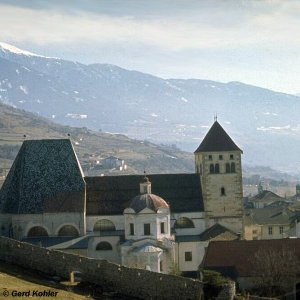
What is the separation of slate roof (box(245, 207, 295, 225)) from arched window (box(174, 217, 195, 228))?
913 inches

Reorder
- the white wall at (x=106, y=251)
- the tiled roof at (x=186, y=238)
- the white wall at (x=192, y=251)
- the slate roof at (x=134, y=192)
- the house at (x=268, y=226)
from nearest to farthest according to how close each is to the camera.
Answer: the white wall at (x=106, y=251) → the white wall at (x=192, y=251) → the tiled roof at (x=186, y=238) → the slate roof at (x=134, y=192) → the house at (x=268, y=226)

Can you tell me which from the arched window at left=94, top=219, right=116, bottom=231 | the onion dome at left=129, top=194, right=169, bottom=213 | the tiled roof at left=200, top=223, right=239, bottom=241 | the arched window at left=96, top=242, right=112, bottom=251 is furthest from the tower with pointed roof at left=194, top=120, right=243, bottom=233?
the arched window at left=96, top=242, right=112, bottom=251

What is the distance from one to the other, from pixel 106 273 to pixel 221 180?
3231 centimetres

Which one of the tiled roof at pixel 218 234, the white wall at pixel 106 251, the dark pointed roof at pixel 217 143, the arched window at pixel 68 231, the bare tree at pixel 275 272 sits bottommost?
the bare tree at pixel 275 272

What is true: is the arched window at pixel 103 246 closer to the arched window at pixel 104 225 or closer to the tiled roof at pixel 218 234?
the arched window at pixel 104 225

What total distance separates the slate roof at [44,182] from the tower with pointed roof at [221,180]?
1243cm

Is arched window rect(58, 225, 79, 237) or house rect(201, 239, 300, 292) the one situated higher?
arched window rect(58, 225, 79, 237)

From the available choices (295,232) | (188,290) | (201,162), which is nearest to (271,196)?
(295,232)

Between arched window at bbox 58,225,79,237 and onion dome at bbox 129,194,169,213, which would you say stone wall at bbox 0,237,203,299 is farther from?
arched window at bbox 58,225,79,237

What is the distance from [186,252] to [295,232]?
23.6 metres

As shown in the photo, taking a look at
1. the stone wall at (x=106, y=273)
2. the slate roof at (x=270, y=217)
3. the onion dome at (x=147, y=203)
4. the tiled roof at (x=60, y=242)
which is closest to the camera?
the stone wall at (x=106, y=273)

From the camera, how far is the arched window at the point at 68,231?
77.2 metres

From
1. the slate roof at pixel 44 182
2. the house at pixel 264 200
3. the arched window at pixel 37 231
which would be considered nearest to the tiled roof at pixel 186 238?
the slate roof at pixel 44 182

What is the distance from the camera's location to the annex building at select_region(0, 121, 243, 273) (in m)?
74.4
